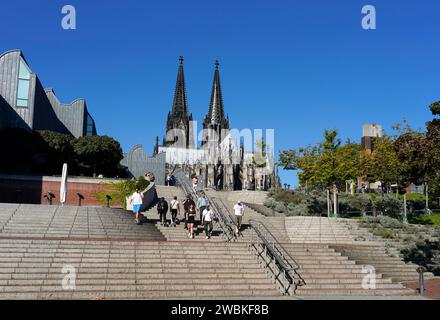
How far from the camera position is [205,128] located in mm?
115938

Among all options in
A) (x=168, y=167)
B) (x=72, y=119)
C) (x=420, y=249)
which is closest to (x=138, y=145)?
(x=72, y=119)

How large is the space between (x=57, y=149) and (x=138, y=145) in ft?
48.2

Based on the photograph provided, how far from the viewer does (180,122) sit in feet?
377

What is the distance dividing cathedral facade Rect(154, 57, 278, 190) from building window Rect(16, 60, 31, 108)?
32462mm

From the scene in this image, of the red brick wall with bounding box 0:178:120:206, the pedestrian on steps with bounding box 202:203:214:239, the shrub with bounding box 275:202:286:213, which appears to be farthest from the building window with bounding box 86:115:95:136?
the pedestrian on steps with bounding box 202:203:214:239

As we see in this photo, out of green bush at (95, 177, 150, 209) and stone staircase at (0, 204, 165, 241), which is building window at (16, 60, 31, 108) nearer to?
green bush at (95, 177, 150, 209)

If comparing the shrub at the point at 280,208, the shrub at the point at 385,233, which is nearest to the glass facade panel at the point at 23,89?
the shrub at the point at 280,208

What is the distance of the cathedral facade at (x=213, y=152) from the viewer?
315 ft

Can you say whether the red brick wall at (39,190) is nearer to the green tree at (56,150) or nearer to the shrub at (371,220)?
the green tree at (56,150)

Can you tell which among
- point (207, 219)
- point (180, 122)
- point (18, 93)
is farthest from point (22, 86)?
point (180, 122)

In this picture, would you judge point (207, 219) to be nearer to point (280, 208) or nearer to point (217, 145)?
point (280, 208)

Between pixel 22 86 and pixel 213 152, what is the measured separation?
1943 inches

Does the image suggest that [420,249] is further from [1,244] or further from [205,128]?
[205,128]
